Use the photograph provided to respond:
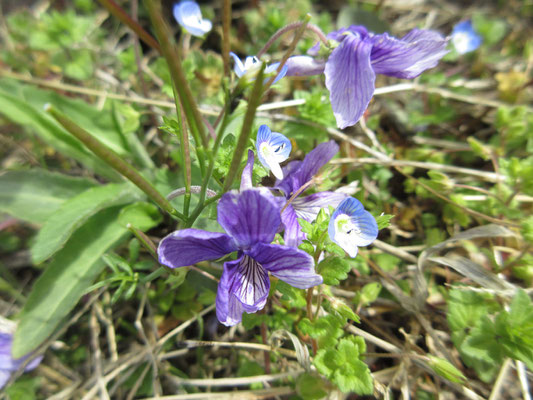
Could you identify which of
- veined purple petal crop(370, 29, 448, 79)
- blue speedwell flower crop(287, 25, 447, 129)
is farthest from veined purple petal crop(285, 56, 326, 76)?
veined purple petal crop(370, 29, 448, 79)

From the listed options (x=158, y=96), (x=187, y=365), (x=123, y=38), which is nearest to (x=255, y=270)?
(x=187, y=365)

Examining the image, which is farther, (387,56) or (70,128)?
(387,56)

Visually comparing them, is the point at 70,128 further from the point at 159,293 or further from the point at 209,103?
the point at 209,103

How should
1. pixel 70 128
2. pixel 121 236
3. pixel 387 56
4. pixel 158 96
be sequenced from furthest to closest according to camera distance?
pixel 158 96
pixel 121 236
pixel 387 56
pixel 70 128

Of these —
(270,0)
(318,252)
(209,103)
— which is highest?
(270,0)

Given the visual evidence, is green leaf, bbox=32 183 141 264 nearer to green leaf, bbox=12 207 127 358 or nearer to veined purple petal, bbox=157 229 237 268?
green leaf, bbox=12 207 127 358

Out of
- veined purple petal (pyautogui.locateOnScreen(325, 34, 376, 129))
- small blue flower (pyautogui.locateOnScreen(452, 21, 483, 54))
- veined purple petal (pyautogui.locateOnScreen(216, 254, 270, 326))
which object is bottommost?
veined purple petal (pyautogui.locateOnScreen(216, 254, 270, 326))

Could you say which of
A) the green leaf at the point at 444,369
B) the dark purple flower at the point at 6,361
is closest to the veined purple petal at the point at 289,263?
the green leaf at the point at 444,369
